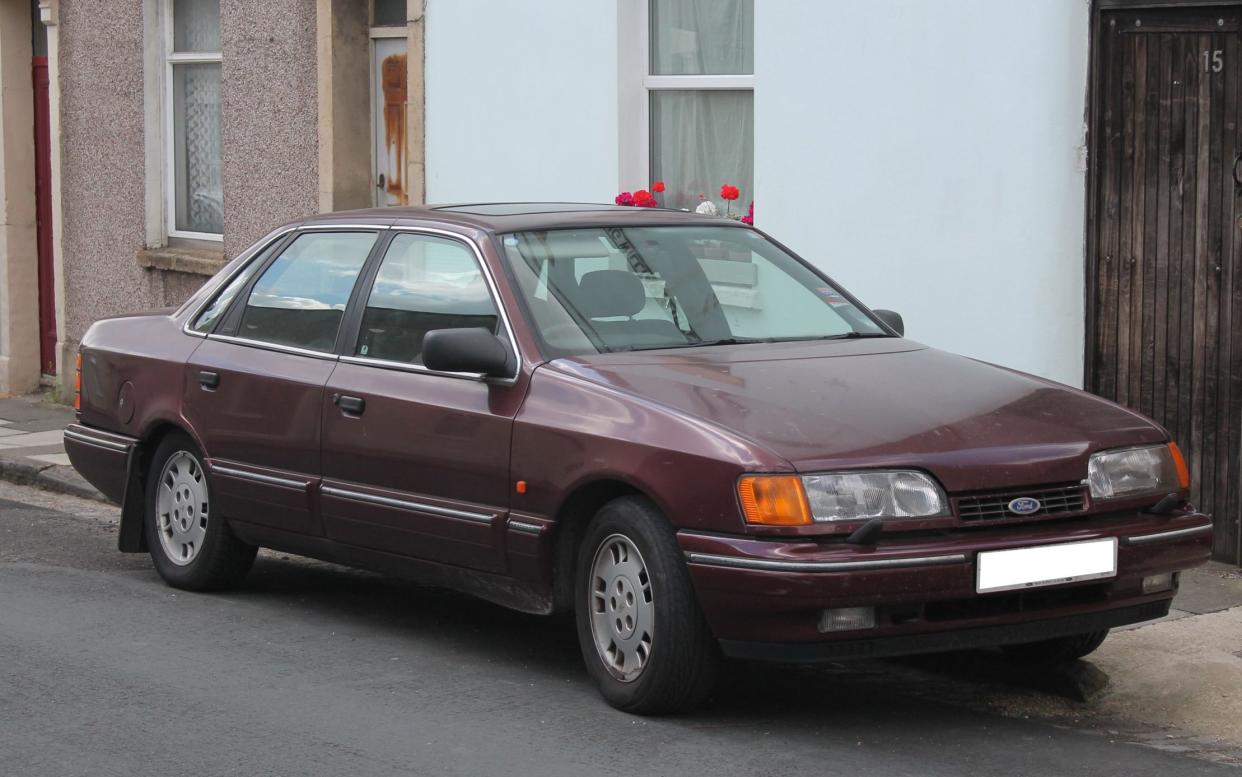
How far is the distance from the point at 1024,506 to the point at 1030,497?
2.0 inches

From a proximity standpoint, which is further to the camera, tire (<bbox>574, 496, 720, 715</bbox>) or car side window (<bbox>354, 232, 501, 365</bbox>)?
car side window (<bbox>354, 232, 501, 365</bbox>)

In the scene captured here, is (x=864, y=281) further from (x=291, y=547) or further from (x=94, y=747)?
(x=94, y=747)

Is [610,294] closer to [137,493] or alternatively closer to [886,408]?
[886,408]

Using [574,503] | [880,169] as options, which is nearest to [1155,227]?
[880,169]

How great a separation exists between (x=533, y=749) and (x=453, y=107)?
775 centimetres

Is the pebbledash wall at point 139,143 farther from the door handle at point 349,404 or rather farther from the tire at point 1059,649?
the tire at point 1059,649

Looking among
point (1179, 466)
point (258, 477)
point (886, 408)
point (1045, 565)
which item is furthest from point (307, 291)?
point (1179, 466)

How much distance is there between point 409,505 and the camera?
6.91 meters

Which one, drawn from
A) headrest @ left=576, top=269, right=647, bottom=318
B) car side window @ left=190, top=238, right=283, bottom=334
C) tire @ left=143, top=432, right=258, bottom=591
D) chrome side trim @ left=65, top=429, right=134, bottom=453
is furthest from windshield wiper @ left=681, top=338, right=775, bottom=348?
chrome side trim @ left=65, top=429, right=134, bottom=453

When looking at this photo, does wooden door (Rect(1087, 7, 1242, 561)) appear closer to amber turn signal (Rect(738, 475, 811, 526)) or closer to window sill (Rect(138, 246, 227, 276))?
amber turn signal (Rect(738, 475, 811, 526))

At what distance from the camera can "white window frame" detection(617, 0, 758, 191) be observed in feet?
38.2

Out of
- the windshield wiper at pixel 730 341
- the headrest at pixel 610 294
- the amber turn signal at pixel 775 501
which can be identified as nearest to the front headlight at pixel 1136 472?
the amber turn signal at pixel 775 501

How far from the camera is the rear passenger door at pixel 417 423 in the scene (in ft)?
21.7

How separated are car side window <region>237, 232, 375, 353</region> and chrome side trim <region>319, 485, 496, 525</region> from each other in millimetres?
600
